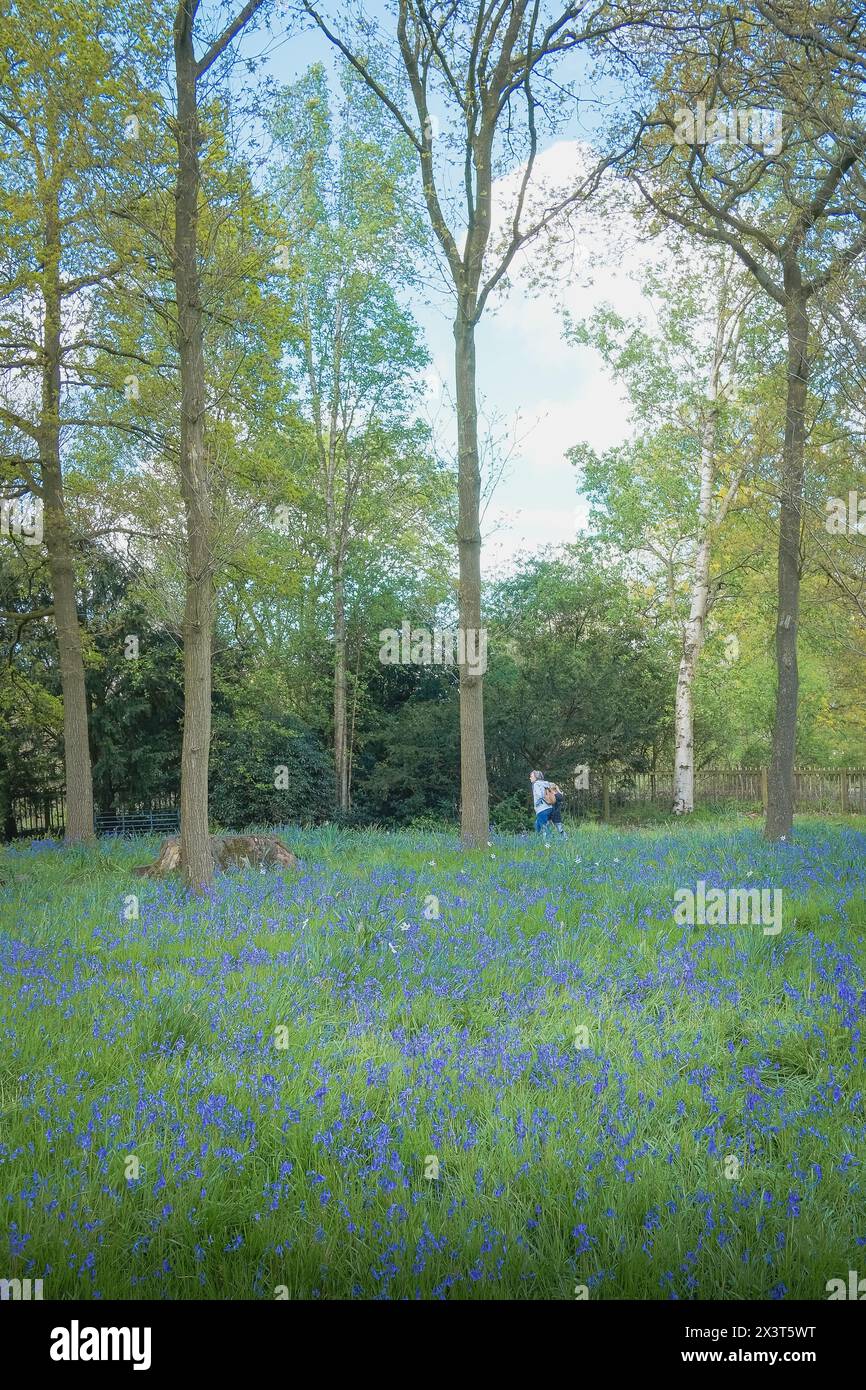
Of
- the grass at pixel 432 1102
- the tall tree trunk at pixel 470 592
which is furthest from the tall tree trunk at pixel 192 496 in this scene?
the tall tree trunk at pixel 470 592

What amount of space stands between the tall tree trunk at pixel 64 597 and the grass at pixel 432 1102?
7.48 meters

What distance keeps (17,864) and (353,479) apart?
1447 cm

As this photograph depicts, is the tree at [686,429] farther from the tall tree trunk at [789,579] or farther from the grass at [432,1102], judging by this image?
A: the grass at [432,1102]

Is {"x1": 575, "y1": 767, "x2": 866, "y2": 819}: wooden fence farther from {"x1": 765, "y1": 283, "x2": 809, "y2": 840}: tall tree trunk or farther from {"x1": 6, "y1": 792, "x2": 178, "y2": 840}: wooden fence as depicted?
{"x1": 6, "y1": 792, "x2": 178, "y2": 840}: wooden fence

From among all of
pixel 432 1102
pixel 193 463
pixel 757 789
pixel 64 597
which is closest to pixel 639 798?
pixel 757 789

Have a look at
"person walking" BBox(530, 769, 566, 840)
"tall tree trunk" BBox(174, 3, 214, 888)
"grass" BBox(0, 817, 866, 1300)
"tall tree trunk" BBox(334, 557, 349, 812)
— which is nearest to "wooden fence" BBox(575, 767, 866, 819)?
"person walking" BBox(530, 769, 566, 840)

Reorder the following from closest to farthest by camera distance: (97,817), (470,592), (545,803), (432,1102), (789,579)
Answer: (432,1102) < (470,592) < (789,579) < (545,803) < (97,817)

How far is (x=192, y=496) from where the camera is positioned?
34.3ft

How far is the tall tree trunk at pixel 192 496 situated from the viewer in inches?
411

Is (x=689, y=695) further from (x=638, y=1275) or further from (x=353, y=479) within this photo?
(x=638, y=1275)

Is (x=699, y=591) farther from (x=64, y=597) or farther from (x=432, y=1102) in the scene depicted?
(x=432, y=1102)

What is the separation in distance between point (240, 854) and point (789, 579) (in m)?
9.01
